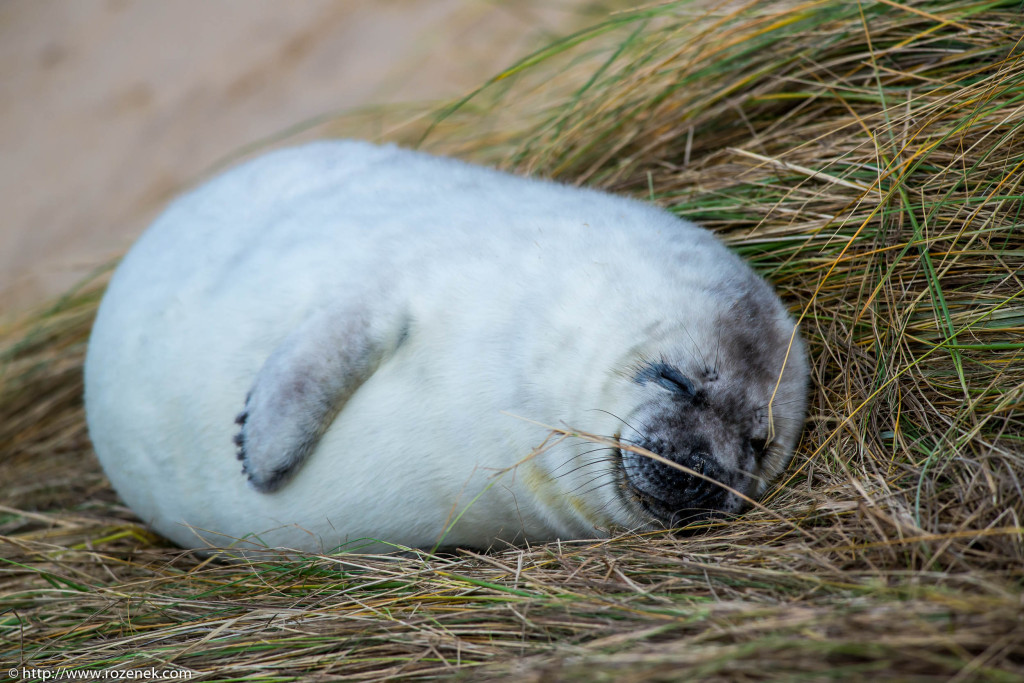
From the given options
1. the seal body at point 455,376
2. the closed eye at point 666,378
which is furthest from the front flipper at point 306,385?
the closed eye at point 666,378

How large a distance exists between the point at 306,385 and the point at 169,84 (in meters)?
4.95

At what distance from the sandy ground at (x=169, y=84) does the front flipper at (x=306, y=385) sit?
327 cm

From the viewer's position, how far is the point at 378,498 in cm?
241

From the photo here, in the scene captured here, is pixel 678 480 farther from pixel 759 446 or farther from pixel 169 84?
pixel 169 84

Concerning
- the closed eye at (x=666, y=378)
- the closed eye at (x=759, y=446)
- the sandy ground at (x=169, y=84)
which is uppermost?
the sandy ground at (x=169, y=84)

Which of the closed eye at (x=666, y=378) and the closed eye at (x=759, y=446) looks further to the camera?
the closed eye at (x=759, y=446)

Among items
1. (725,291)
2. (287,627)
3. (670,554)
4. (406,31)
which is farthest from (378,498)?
(406,31)

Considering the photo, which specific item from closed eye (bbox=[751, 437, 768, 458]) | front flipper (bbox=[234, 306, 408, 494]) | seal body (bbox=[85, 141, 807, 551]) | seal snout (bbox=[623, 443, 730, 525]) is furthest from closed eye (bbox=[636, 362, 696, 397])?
front flipper (bbox=[234, 306, 408, 494])

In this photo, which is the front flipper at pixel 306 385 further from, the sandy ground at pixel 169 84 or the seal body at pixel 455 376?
the sandy ground at pixel 169 84

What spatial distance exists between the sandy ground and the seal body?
291 cm

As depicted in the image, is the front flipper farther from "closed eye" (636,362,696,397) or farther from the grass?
"closed eye" (636,362,696,397)

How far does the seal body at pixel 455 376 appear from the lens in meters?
2.21

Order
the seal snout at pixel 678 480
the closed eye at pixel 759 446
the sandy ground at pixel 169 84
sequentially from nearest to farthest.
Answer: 1. the seal snout at pixel 678 480
2. the closed eye at pixel 759 446
3. the sandy ground at pixel 169 84

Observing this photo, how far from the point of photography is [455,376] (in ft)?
7.67
